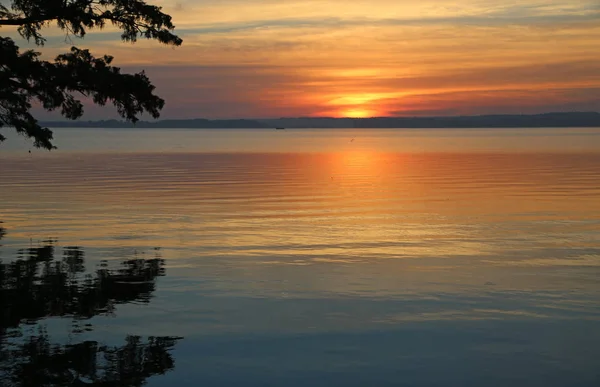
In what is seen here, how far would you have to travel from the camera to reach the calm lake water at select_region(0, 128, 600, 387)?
10625 millimetres

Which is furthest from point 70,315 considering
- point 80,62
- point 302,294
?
point 80,62

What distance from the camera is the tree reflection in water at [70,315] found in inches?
399

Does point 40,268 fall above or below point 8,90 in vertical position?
below

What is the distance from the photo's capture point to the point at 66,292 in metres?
15.1

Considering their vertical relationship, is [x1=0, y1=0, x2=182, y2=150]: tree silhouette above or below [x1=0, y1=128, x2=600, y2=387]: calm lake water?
above

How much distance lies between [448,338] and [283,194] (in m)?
26.3

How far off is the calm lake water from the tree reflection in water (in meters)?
0.05

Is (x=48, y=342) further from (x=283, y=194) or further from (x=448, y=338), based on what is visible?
(x=283, y=194)

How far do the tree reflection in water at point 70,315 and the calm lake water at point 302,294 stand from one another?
0.05m

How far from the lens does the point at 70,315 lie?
43.7 feet

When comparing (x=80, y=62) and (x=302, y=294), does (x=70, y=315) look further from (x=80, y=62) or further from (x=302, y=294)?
(x=80, y=62)

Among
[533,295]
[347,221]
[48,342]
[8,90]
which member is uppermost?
[8,90]

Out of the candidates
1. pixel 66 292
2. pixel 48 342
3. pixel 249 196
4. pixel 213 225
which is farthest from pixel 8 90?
pixel 48 342

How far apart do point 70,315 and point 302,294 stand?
4.24 metres
